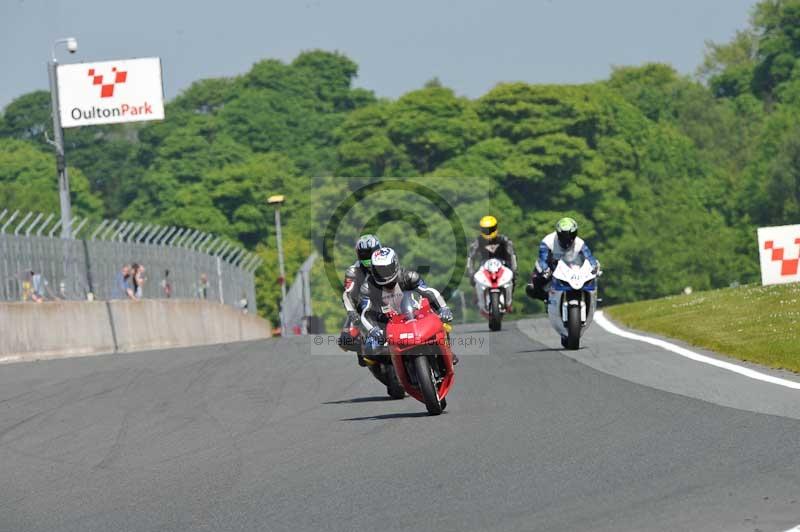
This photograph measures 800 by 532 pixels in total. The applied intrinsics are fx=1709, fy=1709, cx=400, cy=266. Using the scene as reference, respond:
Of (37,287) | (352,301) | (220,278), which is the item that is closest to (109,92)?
(220,278)

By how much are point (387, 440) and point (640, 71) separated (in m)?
115

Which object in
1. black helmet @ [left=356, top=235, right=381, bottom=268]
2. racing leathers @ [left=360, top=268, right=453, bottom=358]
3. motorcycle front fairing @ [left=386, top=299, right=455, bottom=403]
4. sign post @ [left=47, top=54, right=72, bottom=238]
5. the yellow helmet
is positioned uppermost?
sign post @ [left=47, top=54, right=72, bottom=238]

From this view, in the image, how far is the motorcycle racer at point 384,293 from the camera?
13.2 metres

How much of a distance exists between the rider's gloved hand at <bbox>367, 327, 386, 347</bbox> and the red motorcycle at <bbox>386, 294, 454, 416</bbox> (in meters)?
0.23

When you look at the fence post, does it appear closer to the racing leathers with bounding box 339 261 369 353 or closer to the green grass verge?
the green grass verge

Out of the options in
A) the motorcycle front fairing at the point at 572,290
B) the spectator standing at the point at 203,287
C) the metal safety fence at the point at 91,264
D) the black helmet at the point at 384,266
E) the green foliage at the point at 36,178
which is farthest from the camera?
the green foliage at the point at 36,178

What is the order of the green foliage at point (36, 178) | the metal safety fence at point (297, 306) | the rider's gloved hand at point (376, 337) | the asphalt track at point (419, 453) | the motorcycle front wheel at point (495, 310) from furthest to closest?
the green foliage at point (36, 178)
the metal safety fence at point (297, 306)
the motorcycle front wheel at point (495, 310)
the rider's gloved hand at point (376, 337)
the asphalt track at point (419, 453)

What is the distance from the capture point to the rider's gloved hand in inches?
523

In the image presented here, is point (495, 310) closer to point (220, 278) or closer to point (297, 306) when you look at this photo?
point (220, 278)

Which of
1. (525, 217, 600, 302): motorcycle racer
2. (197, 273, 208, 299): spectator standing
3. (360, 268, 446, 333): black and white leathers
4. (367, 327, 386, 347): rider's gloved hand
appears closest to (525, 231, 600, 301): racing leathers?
(525, 217, 600, 302): motorcycle racer

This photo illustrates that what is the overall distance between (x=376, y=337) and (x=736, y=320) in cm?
916

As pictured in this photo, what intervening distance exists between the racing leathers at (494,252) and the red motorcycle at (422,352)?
10947 mm

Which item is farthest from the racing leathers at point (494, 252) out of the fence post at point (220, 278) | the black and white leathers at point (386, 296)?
the fence post at point (220, 278)

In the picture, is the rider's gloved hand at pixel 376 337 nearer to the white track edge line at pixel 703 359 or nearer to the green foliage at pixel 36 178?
the white track edge line at pixel 703 359
